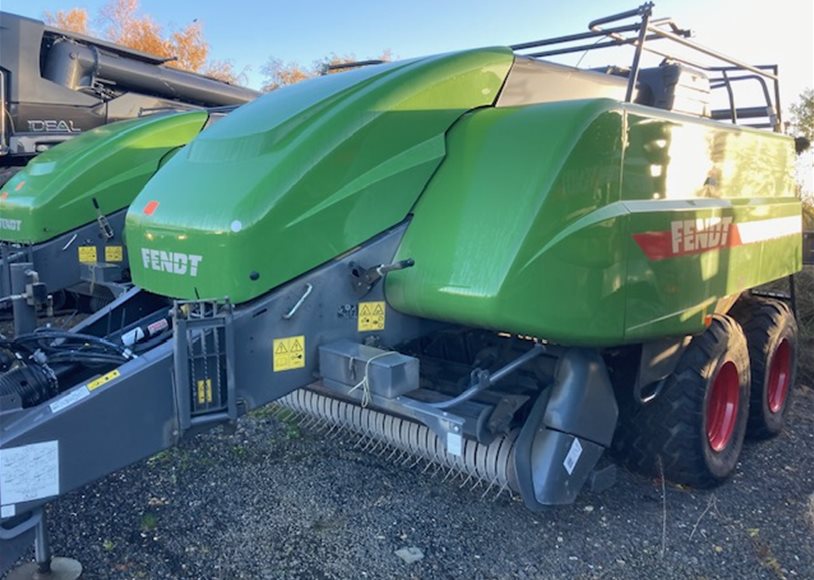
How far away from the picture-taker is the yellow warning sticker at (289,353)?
254 cm

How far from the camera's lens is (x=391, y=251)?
2811mm

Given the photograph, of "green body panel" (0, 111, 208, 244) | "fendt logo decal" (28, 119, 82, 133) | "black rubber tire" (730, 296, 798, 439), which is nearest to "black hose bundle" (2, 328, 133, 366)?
"green body panel" (0, 111, 208, 244)

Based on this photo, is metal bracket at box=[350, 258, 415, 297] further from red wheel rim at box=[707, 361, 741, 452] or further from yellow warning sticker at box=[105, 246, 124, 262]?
yellow warning sticker at box=[105, 246, 124, 262]

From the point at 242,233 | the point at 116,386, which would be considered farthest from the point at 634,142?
the point at 116,386

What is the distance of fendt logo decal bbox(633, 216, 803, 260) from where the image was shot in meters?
2.72

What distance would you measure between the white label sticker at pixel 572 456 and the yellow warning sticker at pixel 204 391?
4.19 feet

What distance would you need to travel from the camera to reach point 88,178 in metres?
5.13

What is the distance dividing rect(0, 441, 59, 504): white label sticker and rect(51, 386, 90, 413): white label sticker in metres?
0.10

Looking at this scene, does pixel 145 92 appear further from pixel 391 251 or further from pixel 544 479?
pixel 544 479

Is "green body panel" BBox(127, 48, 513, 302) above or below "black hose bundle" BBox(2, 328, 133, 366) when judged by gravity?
above

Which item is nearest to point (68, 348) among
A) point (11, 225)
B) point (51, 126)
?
point (11, 225)

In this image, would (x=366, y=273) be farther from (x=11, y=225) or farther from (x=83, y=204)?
(x=11, y=225)

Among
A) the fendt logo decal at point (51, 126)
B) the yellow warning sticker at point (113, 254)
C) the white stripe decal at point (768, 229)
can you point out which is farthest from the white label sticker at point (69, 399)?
the fendt logo decal at point (51, 126)

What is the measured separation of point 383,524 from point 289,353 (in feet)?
3.00
